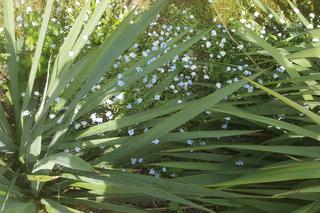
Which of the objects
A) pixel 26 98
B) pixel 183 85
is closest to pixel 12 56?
pixel 26 98

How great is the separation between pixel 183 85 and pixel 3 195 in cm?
137

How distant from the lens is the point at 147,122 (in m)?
2.33

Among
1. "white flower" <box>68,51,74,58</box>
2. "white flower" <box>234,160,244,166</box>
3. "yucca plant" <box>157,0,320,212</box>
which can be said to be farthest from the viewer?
"white flower" <box>234,160,244,166</box>

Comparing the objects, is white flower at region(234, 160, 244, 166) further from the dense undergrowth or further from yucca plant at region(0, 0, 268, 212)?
yucca plant at region(0, 0, 268, 212)

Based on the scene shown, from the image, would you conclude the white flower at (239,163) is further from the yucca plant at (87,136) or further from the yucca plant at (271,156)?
the yucca plant at (87,136)

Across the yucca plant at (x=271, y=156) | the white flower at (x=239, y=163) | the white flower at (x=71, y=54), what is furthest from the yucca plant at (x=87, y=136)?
the white flower at (x=239, y=163)

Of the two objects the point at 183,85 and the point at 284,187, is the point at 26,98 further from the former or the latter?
the point at 284,187

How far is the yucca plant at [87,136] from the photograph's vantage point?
1889mm

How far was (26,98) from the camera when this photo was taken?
2018mm

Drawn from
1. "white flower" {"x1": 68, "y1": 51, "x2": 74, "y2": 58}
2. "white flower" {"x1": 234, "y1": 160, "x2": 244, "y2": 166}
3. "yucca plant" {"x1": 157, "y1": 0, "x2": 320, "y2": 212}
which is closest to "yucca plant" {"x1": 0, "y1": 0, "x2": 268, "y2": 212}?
"white flower" {"x1": 68, "y1": 51, "x2": 74, "y2": 58}

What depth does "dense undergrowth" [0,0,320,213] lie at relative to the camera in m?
1.87

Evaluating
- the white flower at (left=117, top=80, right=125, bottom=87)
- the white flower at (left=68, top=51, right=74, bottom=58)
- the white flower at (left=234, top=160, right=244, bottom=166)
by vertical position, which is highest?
the white flower at (left=68, top=51, right=74, bottom=58)

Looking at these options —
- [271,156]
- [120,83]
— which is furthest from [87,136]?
[271,156]

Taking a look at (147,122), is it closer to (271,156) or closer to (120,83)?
(120,83)
